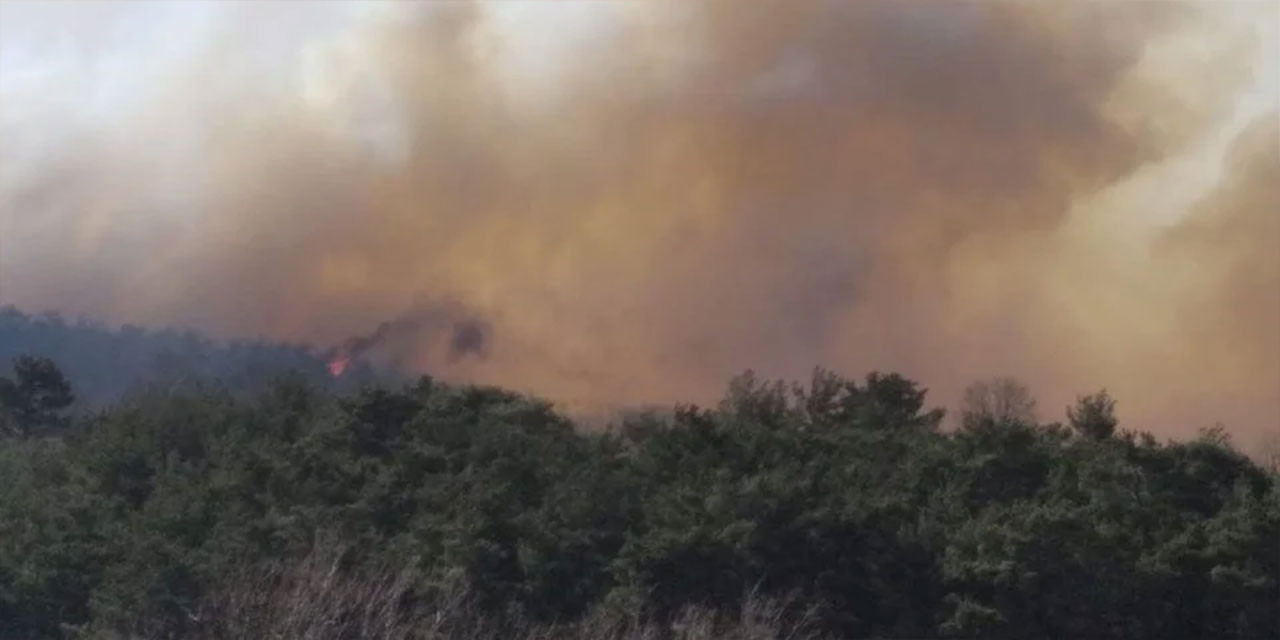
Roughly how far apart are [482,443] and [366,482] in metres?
2.81

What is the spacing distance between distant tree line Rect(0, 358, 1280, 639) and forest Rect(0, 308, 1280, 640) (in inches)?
2.5

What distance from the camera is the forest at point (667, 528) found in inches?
1419

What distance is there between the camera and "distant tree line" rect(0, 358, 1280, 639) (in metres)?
36.3

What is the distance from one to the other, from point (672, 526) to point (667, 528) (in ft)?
0.48

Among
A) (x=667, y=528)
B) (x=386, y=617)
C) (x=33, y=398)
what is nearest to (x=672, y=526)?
(x=667, y=528)

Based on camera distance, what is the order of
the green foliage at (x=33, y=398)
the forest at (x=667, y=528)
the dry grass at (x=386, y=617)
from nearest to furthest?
the dry grass at (x=386, y=617) → the forest at (x=667, y=528) → the green foliage at (x=33, y=398)

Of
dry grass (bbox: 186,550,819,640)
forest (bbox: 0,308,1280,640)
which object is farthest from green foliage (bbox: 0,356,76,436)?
dry grass (bbox: 186,550,819,640)

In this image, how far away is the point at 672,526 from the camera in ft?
122

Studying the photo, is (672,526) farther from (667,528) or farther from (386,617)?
(386,617)

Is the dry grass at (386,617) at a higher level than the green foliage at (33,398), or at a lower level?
lower

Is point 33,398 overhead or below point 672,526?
overhead

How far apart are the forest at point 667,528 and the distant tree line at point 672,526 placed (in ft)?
0.21

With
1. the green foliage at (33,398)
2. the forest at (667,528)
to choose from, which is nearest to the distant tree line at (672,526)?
the forest at (667,528)

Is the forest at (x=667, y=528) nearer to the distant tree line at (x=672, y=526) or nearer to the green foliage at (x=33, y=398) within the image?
the distant tree line at (x=672, y=526)
